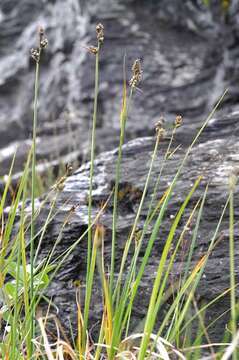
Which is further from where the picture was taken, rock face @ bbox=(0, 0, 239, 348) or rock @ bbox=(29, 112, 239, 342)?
rock face @ bbox=(0, 0, 239, 348)

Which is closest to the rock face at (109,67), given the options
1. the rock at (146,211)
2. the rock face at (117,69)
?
the rock face at (117,69)

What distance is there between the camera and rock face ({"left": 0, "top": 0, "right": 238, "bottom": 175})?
18.7ft

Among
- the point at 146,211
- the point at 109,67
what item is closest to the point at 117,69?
the point at 109,67

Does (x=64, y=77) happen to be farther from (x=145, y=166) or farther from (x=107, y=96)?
(x=145, y=166)

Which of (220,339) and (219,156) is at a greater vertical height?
(219,156)

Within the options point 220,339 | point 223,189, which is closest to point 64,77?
point 223,189

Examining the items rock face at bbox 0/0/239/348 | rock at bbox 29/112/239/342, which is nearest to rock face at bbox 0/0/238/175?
rock face at bbox 0/0/239/348

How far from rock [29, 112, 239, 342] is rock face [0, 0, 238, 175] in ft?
7.82

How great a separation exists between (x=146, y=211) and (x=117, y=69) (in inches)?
144

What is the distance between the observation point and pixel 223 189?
2500 millimetres

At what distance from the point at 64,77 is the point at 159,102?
1.05 meters

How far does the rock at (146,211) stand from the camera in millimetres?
2191

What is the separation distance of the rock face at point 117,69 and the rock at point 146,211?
238cm

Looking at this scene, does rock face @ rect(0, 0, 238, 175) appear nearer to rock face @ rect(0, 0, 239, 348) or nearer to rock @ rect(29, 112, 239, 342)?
rock face @ rect(0, 0, 239, 348)
